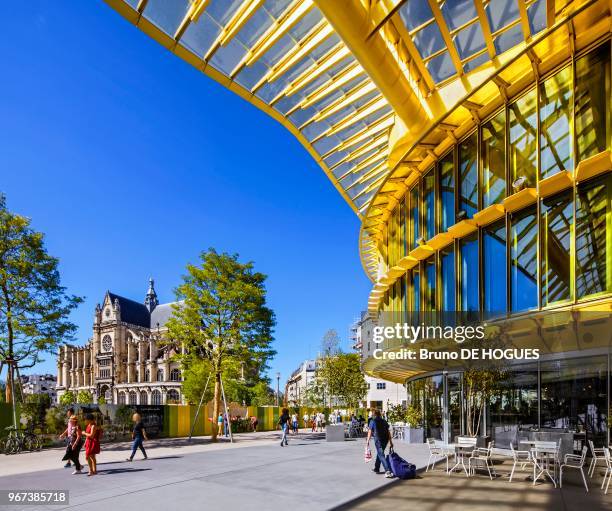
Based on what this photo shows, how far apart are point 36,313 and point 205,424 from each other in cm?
1353

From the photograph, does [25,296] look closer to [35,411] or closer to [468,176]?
[35,411]

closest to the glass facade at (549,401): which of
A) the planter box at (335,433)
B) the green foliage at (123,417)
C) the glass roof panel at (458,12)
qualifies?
the planter box at (335,433)

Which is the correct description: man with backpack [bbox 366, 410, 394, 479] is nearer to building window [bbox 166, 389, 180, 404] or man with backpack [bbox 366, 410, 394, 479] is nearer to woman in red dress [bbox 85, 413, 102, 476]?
woman in red dress [bbox 85, 413, 102, 476]

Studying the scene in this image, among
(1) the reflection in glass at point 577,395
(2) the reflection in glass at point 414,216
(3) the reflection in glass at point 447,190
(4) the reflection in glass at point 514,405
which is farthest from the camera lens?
(2) the reflection in glass at point 414,216

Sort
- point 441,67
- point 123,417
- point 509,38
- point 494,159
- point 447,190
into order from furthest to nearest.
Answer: point 123,417, point 447,190, point 441,67, point 494,159, point 509,38

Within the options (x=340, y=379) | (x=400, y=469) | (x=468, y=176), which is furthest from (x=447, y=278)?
(x=340, y=379)

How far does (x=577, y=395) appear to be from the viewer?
47.8 feet

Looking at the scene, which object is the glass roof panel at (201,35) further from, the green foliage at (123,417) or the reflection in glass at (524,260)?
the green foliage at (123,417)

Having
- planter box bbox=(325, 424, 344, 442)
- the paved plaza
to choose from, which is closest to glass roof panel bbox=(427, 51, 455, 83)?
the paved plaza

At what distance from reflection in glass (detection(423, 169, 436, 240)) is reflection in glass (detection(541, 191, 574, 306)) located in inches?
225

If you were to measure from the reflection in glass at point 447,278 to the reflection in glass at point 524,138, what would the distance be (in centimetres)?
417

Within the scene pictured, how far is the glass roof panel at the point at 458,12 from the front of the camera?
1313 centimetres

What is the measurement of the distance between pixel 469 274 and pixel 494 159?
3410mm

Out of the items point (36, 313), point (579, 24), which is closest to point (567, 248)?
point (579, 24)
